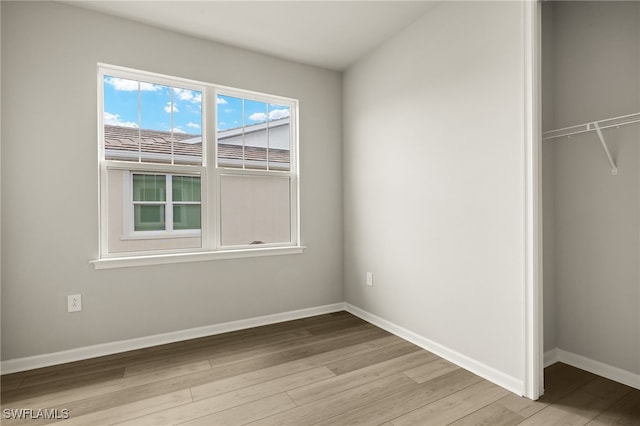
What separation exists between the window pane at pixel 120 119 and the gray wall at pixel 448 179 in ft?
6.90

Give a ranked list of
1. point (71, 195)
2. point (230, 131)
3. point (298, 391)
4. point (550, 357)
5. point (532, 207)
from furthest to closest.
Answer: point (230, 131)
point (71, 195)
point (550, 357)
point (298, 391)
point (532, 207)

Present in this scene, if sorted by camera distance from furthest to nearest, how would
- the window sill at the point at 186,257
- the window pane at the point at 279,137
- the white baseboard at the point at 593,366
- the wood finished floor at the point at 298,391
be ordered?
1. the window pane at the point at 279,137
2. the window sill at the point at 186,257
3. the white baseboard at the point at 593,366
4. the wood finished floor at the point at 298,391

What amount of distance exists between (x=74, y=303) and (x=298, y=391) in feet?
6.01

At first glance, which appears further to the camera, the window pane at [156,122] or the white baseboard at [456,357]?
the window pane at [156,122]

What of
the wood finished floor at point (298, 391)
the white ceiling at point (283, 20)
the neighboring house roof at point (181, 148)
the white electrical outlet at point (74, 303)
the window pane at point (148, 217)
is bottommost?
the wood finished floor at point (298, 391)

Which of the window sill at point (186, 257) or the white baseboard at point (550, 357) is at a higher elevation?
the window sill at point (186, 257)

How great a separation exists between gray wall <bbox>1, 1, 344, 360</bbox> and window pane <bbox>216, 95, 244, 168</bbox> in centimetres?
20

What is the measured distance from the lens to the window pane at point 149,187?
2723 millimetres

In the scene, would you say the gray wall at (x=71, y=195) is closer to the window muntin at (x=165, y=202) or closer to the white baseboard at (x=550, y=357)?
the window muntin at (x=165, y=202)

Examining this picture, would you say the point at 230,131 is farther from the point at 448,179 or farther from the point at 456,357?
the point at 456,357

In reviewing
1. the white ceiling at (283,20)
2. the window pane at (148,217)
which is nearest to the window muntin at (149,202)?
the window pane at (148,217)

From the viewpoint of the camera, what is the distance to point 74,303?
243 centimetres

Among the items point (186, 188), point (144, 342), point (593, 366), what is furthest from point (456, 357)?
point (186, 188)

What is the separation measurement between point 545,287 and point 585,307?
0.85ft
